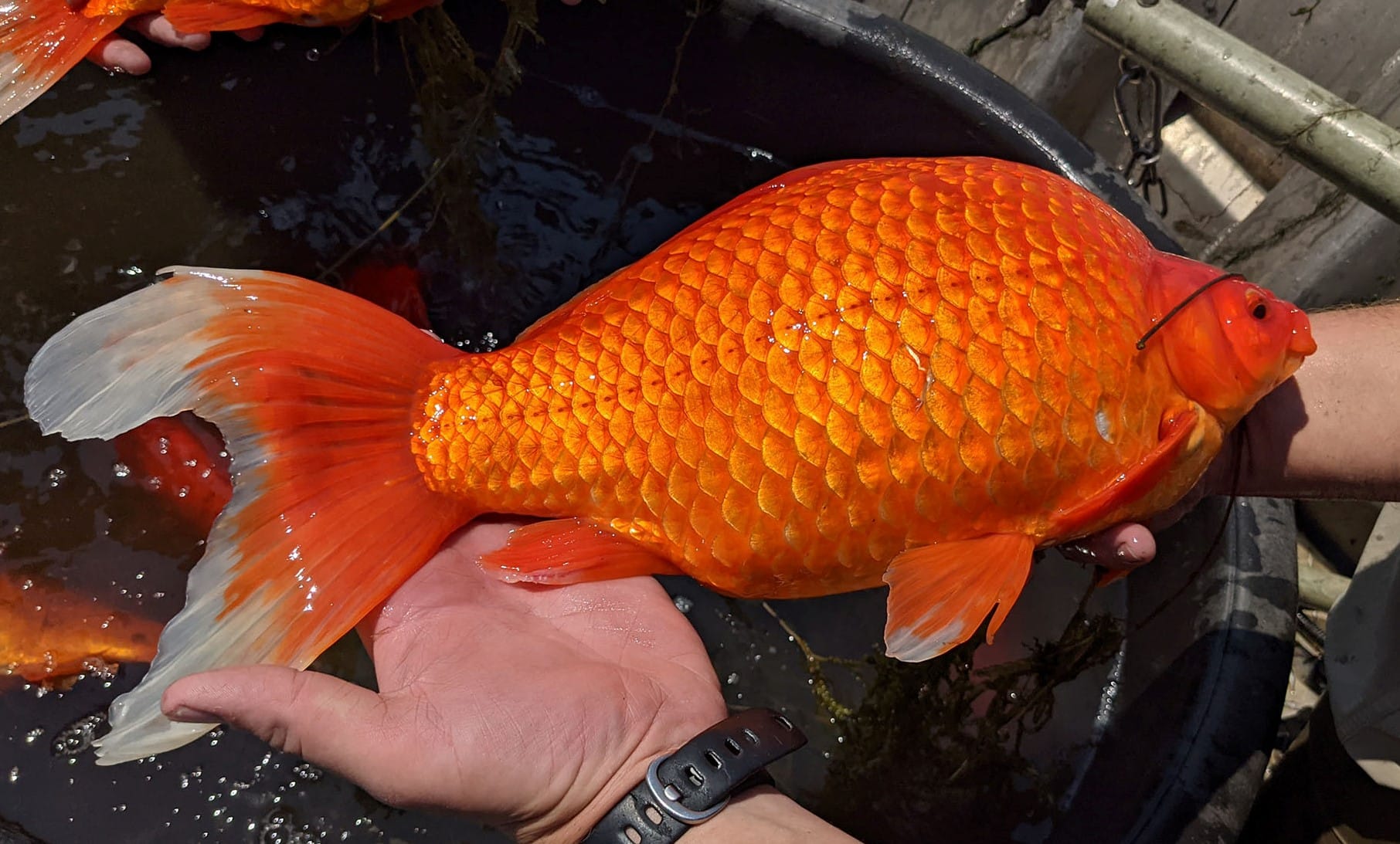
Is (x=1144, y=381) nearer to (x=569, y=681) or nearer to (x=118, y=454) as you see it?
(x=569, y=681)

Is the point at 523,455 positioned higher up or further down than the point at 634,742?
higher up

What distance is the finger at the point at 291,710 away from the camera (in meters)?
0.94

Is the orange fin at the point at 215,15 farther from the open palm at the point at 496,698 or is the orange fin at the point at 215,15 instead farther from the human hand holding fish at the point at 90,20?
the open palm at the point at 496,698

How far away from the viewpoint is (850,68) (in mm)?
1768

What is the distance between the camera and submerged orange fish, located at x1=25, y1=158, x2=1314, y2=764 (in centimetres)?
111

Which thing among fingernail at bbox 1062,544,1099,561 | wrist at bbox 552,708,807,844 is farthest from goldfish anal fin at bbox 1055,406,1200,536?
wrist at bbox 552,708,807,844

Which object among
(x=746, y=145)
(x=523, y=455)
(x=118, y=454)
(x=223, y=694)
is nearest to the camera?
(x=223, y=694)

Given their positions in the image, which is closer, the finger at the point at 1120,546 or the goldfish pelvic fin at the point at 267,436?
the goldfish pelvic fin at the point at 267,436

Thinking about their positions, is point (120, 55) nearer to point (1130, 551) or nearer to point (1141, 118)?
point (1130, 551)

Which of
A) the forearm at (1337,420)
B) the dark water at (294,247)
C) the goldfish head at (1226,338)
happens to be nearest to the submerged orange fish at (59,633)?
the dark water at (294,247)

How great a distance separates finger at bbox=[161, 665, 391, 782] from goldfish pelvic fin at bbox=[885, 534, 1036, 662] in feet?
2.06

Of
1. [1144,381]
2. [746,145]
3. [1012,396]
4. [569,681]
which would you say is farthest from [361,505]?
[746,145]

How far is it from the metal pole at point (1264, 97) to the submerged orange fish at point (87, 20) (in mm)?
1197

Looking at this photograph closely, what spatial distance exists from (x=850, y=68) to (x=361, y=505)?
1215 mm
